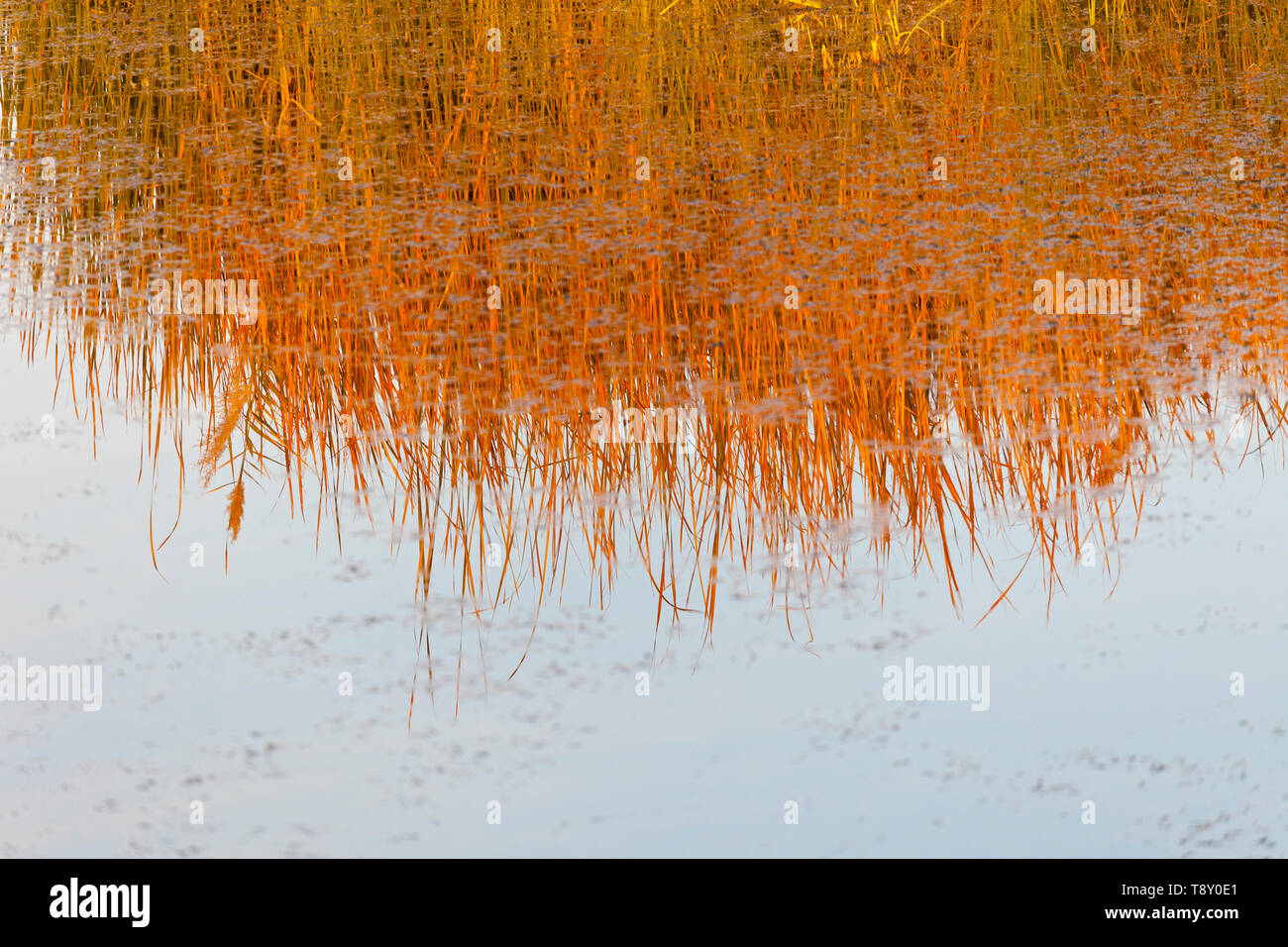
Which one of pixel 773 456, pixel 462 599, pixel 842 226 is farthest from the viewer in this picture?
pixel 842 226

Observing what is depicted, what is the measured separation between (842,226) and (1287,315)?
0.99 m

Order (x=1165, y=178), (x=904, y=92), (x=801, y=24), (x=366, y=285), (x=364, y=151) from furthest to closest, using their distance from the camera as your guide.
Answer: (x=801, y=24), (x=904, y=92), (x=364, y=151), (x=1165, y=178), (x=366, y=285)

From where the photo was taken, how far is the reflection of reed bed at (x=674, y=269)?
245 centimetres

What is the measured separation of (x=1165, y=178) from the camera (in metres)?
3.49

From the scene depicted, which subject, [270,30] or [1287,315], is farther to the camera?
[270,30]

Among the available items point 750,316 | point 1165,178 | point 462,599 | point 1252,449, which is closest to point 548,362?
point 750,316

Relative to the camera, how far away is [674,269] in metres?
3.04

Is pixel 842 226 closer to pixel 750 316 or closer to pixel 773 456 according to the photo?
pixel 750 316

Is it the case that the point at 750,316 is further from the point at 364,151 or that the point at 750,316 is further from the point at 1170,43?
the point at 1170,43

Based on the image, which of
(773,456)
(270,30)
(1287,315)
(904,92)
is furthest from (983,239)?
(270,30)

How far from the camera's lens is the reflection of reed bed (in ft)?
8.03

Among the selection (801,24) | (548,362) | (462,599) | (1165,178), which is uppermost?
(801,24)

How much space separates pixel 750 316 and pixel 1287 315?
3.61 feet

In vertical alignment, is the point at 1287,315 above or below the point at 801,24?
below
